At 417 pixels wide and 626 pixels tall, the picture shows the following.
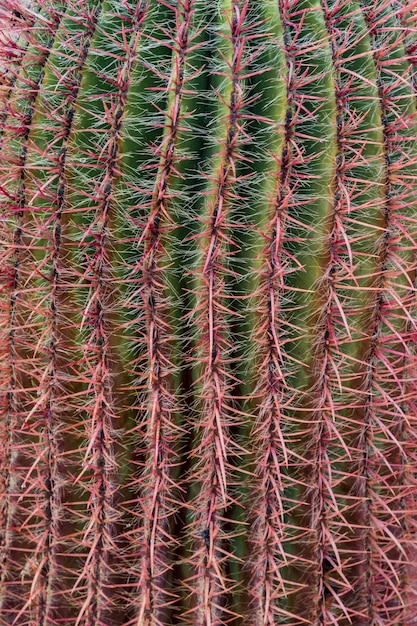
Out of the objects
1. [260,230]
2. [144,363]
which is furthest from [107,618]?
[260,230]

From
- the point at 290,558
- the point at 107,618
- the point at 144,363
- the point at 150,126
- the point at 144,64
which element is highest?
the point at 144,64

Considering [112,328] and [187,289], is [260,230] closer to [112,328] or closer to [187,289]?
[187,289]

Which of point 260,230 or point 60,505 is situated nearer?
point 260,230

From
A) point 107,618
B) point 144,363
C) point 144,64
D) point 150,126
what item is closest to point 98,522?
point 107,618

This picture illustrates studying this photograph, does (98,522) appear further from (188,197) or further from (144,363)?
(188,197)

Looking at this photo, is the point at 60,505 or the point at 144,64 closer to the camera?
the point at 144,64

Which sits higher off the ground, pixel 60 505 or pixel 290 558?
pixel 60 505
